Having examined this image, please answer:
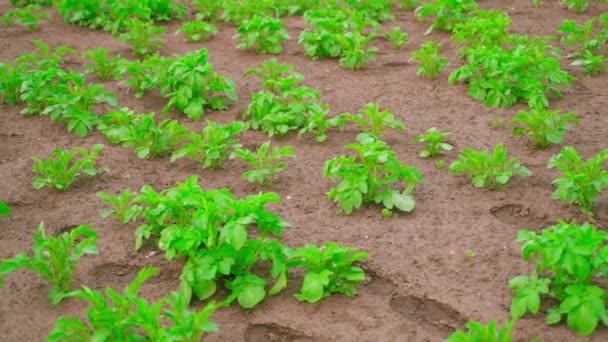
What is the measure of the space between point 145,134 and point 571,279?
313 cm

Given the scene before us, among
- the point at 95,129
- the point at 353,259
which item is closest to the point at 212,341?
the point at 353,259

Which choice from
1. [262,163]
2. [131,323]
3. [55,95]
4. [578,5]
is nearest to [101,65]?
[55,95]

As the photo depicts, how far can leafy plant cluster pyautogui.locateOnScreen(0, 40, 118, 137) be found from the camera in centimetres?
573

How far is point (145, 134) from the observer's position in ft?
17.5

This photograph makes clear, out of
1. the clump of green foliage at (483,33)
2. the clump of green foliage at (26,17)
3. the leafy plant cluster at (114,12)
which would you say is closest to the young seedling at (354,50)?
the clump of green foliage at (483,33)

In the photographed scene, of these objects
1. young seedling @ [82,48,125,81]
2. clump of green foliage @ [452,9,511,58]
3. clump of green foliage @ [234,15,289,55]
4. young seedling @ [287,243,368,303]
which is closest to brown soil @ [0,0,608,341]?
young seedling @ [287,243,368,303]

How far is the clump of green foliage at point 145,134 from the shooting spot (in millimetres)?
5262

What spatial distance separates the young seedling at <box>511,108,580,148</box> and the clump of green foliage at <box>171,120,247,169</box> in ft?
6.68

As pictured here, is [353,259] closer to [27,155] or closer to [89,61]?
[27,155]

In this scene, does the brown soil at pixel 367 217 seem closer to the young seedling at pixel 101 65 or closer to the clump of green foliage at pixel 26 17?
the young seedling at pixel 101 65

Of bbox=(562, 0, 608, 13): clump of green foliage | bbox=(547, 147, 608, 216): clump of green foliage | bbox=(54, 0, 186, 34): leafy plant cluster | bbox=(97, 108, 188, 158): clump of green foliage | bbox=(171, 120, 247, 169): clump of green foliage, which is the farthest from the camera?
bbox=(562, 0, 608, 13): clump of green foliage

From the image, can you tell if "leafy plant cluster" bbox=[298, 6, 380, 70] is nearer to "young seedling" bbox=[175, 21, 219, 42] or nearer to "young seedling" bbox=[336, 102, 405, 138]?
"young seedling" bbox=[175, 21, 219, 42]

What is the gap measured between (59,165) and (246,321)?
1.96 meters

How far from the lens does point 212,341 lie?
3.61m
